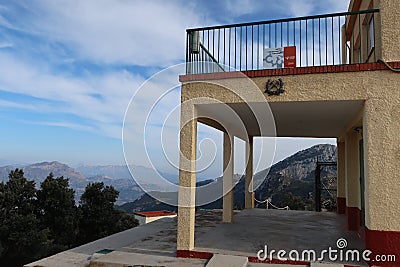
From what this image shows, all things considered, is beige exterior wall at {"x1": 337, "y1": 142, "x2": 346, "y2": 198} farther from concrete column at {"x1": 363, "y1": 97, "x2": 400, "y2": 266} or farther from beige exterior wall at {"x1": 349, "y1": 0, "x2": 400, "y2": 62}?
beige exterior wall at {"x1": 349, "y1": 0, "x2": 400, "y2": 62}

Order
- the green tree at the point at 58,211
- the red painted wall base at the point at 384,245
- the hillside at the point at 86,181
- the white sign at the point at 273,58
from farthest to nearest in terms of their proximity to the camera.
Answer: the hillside at the point at 86,181 → the green tree at the point at 58,211 → the white sign at the point at 273,58 → the red painted wall base at the point at 384,245

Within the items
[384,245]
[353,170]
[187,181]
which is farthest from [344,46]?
[187,181]

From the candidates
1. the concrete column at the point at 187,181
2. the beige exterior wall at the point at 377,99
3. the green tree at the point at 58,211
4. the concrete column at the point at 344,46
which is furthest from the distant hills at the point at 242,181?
the concrete column at the point at 344,46

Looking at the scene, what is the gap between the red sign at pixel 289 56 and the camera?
5782 millimetres

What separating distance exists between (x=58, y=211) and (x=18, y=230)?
155cm

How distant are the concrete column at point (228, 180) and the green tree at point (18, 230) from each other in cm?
678

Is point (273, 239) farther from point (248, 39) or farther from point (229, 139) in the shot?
point (248, 39)

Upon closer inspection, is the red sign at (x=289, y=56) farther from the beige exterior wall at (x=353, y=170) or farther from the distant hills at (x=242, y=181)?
the beige exterior wall at (x=353, y=170)

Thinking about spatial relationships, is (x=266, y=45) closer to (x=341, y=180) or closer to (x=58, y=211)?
(x=341, y=180)

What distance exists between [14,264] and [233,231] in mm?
8579

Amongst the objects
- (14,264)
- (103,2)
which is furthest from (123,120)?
(14,264)

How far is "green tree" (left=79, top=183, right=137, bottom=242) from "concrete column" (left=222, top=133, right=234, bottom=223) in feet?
21.2

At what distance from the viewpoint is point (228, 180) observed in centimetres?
911

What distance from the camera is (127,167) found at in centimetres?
574
